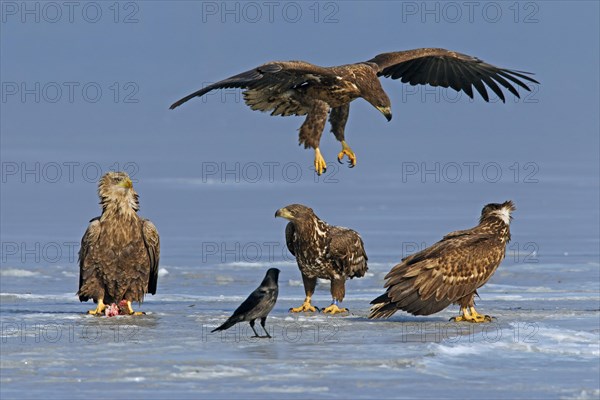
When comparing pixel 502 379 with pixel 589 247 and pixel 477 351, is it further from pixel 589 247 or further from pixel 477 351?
pixel 589 247

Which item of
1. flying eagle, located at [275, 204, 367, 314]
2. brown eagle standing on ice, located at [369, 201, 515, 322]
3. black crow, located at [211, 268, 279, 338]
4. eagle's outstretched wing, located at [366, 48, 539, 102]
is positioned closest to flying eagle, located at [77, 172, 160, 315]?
flying eagle, located at [275, 204, 367, 314]

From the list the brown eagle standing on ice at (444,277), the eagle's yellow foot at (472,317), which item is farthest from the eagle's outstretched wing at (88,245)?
the eagle's yellow foot at (472,317)

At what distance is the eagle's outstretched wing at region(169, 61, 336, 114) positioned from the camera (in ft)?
35.1

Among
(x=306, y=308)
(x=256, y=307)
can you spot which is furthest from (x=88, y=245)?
(x=256, y=307)

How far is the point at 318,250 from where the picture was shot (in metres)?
11.4

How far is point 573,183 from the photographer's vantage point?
1382 inches

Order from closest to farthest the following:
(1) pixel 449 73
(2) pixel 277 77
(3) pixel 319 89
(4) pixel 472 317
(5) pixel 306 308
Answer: (4) pixel 472 317 < (2) pixel 277 77 < (5) pixel 306 308 < (3) pixel 319 89 < (1) pixel 449 73

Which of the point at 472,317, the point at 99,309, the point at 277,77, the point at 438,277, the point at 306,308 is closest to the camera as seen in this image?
the point at 438,277

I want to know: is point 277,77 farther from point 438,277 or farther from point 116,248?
point 438,277

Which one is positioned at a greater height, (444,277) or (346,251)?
(346,251)

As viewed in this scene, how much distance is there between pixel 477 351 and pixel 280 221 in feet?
48.8

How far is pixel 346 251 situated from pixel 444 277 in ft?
4.38

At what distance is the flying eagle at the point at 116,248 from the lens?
1102cm

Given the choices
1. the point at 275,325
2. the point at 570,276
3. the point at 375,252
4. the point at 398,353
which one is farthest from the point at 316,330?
the point at 375,252
